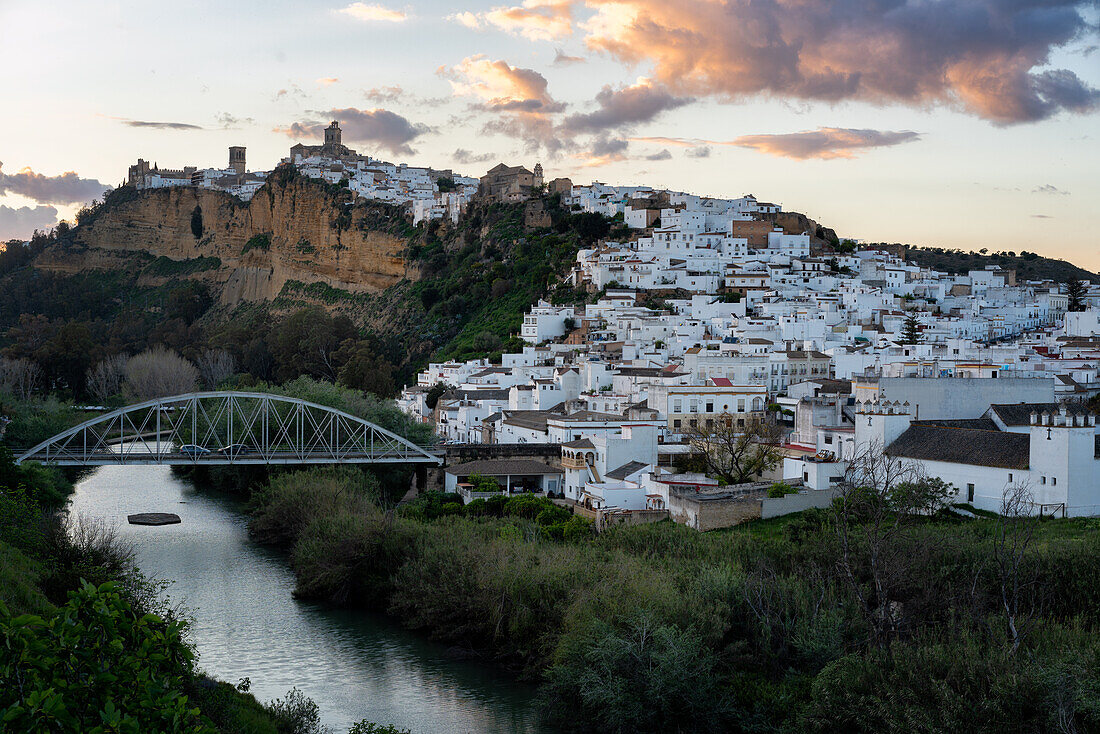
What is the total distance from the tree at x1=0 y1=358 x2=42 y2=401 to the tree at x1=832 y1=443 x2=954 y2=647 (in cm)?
4288

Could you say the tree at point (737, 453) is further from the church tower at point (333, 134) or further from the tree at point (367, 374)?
the church tower at point (333, 134)

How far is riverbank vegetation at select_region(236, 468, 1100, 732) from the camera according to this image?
1266cm

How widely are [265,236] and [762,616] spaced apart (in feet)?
263

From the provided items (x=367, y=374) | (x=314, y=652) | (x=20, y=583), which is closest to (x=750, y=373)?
(x=367, y=374)

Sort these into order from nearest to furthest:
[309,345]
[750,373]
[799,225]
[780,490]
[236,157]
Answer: [780,490] < [750,373] < [309,345] < [799,225] < [236,157]

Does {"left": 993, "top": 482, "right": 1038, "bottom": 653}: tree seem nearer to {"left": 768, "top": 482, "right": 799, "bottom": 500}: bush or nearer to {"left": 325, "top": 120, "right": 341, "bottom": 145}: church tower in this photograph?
{"left": 768, "top": 482, "right": 799, "bottom": 500}: bush

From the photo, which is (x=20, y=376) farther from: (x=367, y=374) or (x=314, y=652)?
(x=314, y=652)

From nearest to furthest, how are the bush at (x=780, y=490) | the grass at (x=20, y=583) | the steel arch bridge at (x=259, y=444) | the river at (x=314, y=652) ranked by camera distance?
the grass at (x=20, y=583)
the river at (x=314, y=652)
the bush at (x=780, y=490)
the steel arch bridge at (x=259, y=444)

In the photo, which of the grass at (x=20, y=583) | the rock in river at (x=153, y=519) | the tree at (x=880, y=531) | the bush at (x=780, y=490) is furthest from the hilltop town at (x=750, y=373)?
the grass at (x=20, y=583)

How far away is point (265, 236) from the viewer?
8962cm

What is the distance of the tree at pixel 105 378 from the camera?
56.6 metres

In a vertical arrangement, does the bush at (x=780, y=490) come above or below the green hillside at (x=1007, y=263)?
below

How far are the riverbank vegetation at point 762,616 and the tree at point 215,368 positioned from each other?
123ft

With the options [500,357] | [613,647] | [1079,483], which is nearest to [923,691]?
[613,647]
